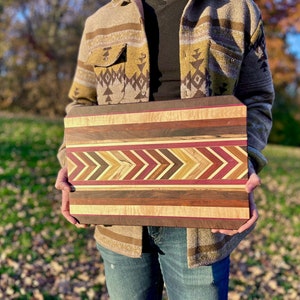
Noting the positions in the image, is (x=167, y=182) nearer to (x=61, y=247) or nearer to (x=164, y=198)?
(x=164, y=198)

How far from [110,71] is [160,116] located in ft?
1.28

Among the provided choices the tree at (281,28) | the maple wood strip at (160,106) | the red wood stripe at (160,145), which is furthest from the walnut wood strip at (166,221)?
the tree at (281,28)

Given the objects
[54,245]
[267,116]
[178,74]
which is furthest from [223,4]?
[54,245]

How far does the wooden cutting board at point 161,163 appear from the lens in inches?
47.1

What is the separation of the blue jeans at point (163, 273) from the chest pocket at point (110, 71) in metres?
0.50

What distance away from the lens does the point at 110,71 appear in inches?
60.2

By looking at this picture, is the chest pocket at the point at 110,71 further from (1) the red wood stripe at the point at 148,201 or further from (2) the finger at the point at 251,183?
(2) the finger at the point at 251,183

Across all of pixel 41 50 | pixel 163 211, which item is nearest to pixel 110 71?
pixel 163 211

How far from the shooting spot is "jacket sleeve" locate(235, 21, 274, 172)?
1424mm

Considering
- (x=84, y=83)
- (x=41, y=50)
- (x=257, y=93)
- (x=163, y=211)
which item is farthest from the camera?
(x=41, y=50)

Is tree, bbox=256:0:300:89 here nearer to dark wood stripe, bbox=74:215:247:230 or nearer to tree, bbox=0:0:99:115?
tree, bbox=0:0:99:115

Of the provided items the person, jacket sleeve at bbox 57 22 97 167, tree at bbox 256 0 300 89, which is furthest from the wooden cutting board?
tree at bbox 256 0 300 89

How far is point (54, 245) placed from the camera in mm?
4551

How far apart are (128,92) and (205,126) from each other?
0.39 m
